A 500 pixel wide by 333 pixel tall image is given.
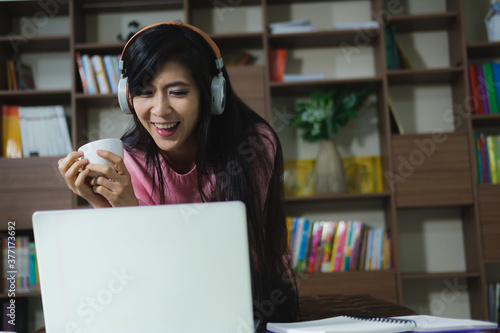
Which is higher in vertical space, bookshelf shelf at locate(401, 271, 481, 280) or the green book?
the green book

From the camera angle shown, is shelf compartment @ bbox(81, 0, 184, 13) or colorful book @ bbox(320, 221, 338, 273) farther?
shelf compartment @ bbox(81, 0, 184, 13)

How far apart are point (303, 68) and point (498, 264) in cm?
157

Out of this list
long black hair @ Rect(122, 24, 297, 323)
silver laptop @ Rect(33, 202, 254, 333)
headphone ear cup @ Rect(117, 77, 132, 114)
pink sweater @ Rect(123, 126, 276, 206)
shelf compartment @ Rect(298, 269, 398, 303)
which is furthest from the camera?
shelf compartment @ Rect(298, 269, 398, 303)

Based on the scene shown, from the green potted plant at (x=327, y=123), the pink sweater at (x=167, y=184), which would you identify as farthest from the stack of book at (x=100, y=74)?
the pink sweater at (x=167, y=184)

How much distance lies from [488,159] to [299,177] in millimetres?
1022

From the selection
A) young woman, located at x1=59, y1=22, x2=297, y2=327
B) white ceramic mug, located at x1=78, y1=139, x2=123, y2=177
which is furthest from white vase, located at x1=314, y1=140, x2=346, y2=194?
white ceramic mug, located at x1=78, y1=139, x2=123, y2=177

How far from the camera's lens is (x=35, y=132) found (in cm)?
305

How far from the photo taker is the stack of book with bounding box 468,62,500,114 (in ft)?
9.93

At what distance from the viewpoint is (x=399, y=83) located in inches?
128

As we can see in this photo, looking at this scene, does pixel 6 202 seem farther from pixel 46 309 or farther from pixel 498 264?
pixel 498 264

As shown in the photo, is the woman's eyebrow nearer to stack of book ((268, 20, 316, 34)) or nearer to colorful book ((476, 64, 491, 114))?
stack of book ((268, 20, 316, 34))

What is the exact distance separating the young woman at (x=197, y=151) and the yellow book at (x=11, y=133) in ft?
5.80

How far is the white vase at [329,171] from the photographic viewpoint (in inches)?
118

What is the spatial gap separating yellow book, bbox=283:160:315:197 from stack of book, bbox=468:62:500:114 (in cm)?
95
